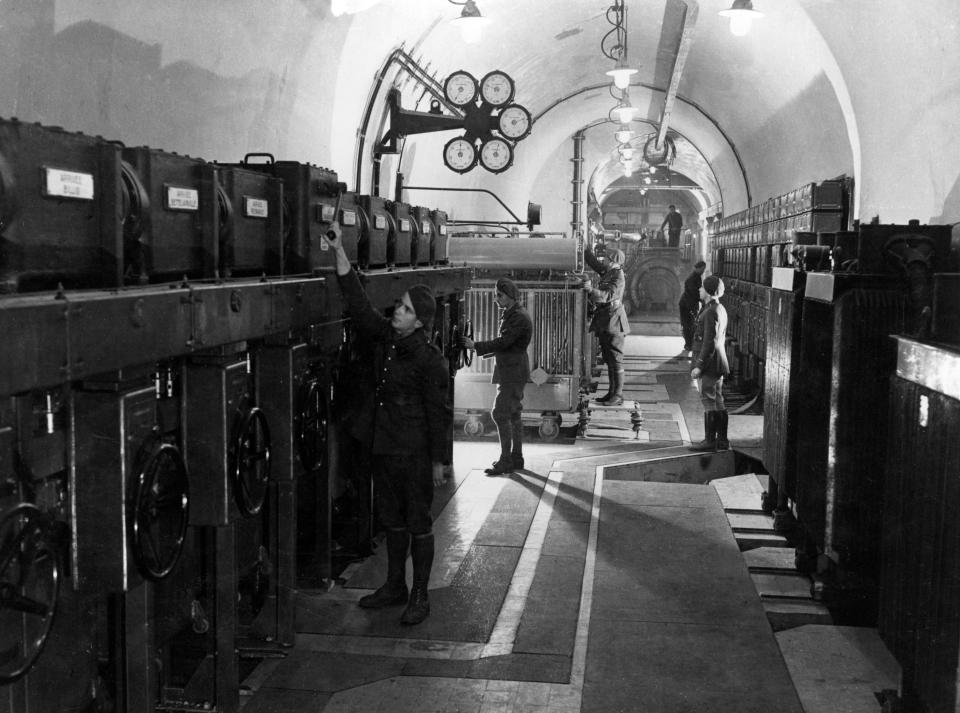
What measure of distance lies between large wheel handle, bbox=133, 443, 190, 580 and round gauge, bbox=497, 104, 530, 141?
843 cm

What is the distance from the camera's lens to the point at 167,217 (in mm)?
3752

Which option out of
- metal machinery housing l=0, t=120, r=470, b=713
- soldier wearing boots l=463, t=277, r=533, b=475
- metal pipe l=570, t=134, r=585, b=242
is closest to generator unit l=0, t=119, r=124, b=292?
metal machinery housing l=0, t=120, r=470, b=713

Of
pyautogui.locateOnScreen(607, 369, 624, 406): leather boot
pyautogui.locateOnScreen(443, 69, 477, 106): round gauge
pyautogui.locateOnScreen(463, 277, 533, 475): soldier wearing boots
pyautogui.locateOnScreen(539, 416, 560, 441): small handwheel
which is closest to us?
pyautogui.locateOnScreen(463, 277, 533, 475): soldier wearing boots

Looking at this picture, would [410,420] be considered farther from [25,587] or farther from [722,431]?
[722,431]

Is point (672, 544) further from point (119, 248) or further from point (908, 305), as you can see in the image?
point (119, 248)

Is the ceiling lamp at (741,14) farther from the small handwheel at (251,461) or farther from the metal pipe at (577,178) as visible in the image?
the metal pipe at (577,178)

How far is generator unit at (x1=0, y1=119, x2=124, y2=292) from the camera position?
285 centimetres

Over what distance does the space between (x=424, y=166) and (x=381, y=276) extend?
24.2 ft

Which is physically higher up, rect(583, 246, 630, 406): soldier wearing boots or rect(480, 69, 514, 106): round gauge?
rect(480, 69, 514, 106): round gauge

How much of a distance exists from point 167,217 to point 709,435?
24.0 feet

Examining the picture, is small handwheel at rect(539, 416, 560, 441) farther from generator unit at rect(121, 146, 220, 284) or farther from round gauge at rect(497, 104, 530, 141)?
generator unit at rect(121, 146, 220, 284)

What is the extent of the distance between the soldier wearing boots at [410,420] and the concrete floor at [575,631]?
1.42 ft

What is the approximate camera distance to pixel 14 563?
9.32 ft

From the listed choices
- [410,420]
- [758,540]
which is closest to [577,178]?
[758,540]
